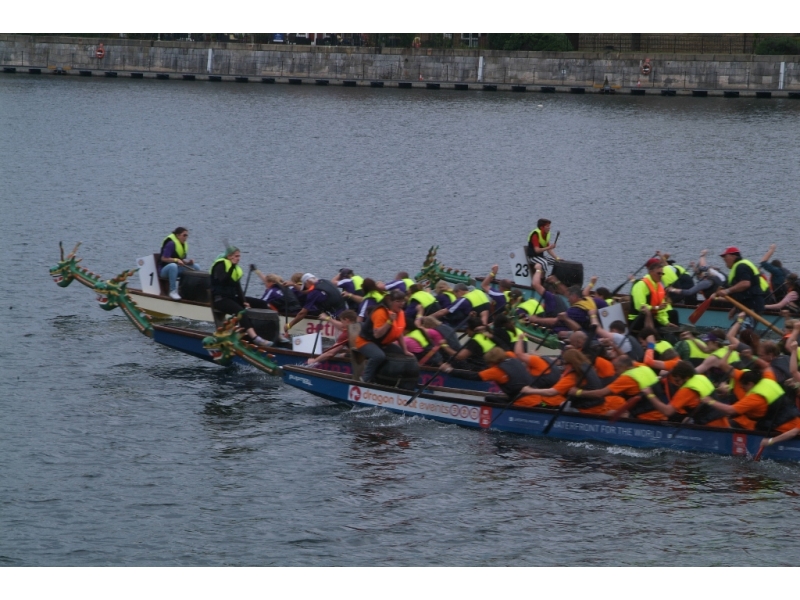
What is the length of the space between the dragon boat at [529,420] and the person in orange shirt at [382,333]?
479mm

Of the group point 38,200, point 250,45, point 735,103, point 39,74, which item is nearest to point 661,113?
point 735,103

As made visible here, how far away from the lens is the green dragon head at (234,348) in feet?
72.0

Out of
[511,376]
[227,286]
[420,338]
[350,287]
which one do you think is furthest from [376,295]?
[511,376]

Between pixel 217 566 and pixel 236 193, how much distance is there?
31.7m

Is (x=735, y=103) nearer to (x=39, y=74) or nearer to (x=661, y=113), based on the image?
(x=661, y=113)

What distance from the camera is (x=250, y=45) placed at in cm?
7900

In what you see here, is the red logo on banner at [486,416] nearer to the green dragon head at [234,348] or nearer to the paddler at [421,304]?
A: the paddler at [421,304]

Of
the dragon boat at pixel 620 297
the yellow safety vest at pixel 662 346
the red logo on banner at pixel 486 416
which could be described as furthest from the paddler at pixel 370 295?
the yellow safety vest at pixel 662 346

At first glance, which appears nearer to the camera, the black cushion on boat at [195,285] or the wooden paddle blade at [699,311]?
the wooden paddle blade at [699,311]

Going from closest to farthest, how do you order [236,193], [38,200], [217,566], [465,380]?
[217,566] → [465,380] → [38,200] → [236,193]

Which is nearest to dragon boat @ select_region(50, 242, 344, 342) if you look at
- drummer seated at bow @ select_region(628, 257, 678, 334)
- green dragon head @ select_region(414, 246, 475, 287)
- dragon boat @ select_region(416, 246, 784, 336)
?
green dragon head @ select_region(414, 246, 475, 287)

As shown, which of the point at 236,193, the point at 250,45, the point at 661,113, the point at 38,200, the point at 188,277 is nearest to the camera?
the point at 188,277

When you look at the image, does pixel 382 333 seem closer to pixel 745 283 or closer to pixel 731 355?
pixel 731 355

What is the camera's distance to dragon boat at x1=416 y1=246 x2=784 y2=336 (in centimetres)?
2572
